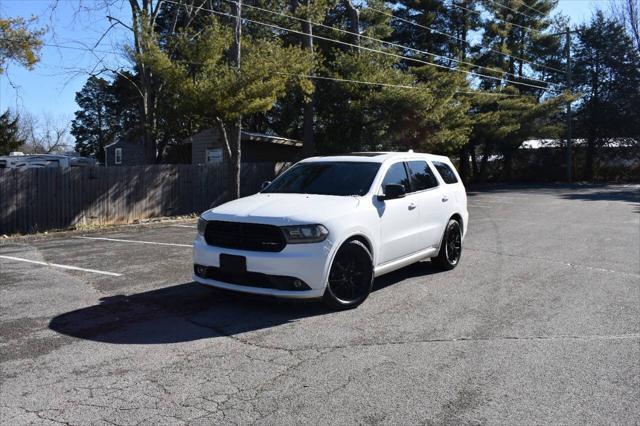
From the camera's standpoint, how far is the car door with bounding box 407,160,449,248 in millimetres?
7840

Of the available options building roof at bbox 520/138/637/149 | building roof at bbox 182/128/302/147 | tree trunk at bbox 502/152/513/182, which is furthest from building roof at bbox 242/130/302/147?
building roof at bbox 520/138/637/149

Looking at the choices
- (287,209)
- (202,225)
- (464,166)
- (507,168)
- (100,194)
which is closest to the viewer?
(287,209)

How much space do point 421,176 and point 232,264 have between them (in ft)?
11.3

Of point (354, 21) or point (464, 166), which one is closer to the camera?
point (354, 21)

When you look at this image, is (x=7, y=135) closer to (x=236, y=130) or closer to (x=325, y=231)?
(x=236, y=130)

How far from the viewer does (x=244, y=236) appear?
6117mm

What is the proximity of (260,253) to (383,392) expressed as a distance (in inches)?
87.9

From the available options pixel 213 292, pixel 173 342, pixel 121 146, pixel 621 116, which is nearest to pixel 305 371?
pixel 173 342

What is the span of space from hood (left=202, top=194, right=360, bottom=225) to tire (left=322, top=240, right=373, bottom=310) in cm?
45

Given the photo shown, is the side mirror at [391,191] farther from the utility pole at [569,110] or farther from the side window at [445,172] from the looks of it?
the utility pole at [569,110]

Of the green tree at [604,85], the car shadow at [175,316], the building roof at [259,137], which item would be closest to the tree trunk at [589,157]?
the green tree at [604,85]

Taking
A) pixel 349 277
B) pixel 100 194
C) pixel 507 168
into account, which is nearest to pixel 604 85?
pixel 507 168

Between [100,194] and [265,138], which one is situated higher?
[265,138]

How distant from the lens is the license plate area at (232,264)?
596 centimetres
